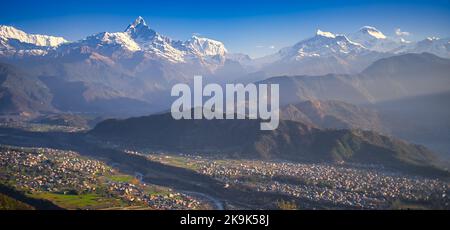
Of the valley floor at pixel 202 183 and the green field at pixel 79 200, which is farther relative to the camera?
the valley floor at pixel 202 183

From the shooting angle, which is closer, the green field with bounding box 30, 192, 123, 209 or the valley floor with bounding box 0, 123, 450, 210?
the green field with bounding box 30, 192, 123, 209

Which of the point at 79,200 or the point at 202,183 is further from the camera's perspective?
the point at 202,183

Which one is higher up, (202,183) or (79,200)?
(202,183)

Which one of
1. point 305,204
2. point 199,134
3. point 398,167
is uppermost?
point 199,134

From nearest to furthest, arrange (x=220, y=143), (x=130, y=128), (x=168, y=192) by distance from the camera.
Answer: (x=168, y=192)
(x=220, y=143)
(x=130, y=128)

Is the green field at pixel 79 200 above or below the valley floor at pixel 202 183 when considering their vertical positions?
below

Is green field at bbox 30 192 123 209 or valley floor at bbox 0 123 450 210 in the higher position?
valley floor at bbox 0 123 450 210
